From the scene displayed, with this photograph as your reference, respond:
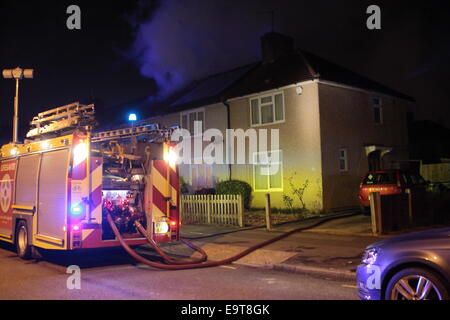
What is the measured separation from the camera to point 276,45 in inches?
882

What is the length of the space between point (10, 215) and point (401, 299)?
356 inches

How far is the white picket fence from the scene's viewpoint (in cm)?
1477

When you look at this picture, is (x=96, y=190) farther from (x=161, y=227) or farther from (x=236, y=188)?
(x=236, y=188)

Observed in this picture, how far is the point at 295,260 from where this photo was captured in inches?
351

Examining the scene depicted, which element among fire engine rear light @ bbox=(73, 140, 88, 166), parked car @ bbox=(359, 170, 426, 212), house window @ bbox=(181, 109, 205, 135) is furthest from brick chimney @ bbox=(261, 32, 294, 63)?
fire engine rear light @ bbox=(73, 140, 88, 166)

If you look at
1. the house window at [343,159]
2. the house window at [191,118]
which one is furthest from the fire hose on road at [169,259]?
the house window at [191,118]

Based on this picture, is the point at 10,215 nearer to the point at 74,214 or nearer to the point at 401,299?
the point at 74,214

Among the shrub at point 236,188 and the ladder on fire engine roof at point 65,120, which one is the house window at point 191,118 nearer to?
the shrub at point 236,188

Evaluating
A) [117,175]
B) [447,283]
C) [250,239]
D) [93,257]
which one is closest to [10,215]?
[93,257]

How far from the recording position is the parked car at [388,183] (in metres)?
14.6

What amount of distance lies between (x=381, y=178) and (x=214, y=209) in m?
5.79

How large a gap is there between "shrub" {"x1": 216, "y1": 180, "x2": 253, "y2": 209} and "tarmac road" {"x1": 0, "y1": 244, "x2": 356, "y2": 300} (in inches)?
376

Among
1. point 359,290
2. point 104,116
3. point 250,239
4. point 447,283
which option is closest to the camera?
point 447,283
